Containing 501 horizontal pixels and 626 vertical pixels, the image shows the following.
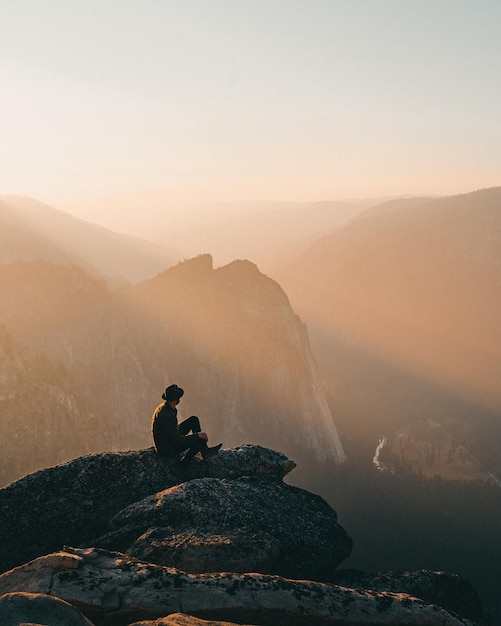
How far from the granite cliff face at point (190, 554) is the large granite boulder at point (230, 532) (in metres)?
0.04

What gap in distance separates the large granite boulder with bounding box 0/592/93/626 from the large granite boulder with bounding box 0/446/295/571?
6.67m

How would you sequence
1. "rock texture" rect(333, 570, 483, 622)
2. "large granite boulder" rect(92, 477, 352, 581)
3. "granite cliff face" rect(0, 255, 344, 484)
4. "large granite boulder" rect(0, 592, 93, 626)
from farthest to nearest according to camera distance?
1. "granite cliff face" rect(0, 255, 344, 484)
2. "rock texture" rect(333, 570, 483, 622)
3. "large granite boulder" rect(92, 477, 352, 581)
4. "large granite boulder" rect(0, 592, 93, 626)

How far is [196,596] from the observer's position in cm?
1091

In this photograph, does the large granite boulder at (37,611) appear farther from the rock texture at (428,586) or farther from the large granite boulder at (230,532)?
the rock texture at (428,586)

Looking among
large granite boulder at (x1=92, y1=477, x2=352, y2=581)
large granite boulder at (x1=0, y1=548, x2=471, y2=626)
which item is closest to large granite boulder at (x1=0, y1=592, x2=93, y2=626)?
large granite boulder at (x1=0, y1=548, x2=471, y2=626)

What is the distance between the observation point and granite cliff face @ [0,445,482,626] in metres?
10.8

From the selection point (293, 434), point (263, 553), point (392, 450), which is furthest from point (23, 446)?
point (392, 450)

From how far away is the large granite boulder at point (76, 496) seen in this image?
1608cm

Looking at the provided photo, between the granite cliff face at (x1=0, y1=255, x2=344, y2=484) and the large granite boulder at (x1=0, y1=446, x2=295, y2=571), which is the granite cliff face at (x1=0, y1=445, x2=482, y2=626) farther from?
the granite cliff face at (x1=0, y1=255, x2=344, y2=484)

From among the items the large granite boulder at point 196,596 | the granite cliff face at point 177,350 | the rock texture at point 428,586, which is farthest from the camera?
the granite cliff face at point 177,350

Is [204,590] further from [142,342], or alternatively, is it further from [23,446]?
[142,342]

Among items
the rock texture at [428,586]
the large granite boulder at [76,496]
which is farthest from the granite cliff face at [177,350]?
the rock texture at [428,586]

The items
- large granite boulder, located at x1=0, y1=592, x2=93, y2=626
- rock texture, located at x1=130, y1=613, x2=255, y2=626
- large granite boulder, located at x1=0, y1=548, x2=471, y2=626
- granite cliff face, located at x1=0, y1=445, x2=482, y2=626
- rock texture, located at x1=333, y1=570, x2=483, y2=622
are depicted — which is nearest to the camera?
large granite boulder, located at x1=0, y1=592, x2=93, y2=626

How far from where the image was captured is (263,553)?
14297mm
